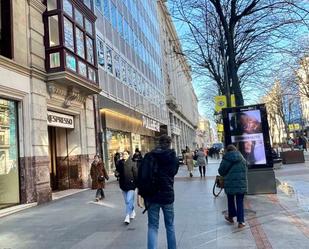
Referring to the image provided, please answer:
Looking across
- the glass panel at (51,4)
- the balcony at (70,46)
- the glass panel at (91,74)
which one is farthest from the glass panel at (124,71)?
the glass panel at (51,4)

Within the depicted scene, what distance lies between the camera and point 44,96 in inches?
573

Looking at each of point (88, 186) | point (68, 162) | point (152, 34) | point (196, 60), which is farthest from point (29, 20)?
point (152, 34)

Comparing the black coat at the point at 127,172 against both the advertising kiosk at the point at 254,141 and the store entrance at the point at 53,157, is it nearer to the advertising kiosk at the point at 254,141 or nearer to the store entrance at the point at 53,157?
the advertising kiosk at the point at 254,141

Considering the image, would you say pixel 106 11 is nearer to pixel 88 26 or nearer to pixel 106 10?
pixel 106 10

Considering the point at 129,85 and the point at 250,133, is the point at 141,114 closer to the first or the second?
the point at 129,85

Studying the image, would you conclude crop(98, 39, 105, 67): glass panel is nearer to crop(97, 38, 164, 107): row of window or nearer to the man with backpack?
crop(97, 38, 164, 107): row of window

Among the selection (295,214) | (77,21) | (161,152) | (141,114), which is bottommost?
(295,214)

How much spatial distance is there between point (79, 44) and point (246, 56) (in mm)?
8872

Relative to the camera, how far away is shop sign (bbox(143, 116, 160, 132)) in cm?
3506

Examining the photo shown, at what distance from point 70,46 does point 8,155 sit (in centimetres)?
547

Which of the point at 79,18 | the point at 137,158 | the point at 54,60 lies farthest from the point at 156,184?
the point at 79,18

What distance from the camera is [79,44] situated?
17.1 metres

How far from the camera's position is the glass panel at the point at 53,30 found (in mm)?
15258

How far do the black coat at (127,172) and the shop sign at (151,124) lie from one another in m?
25.7
